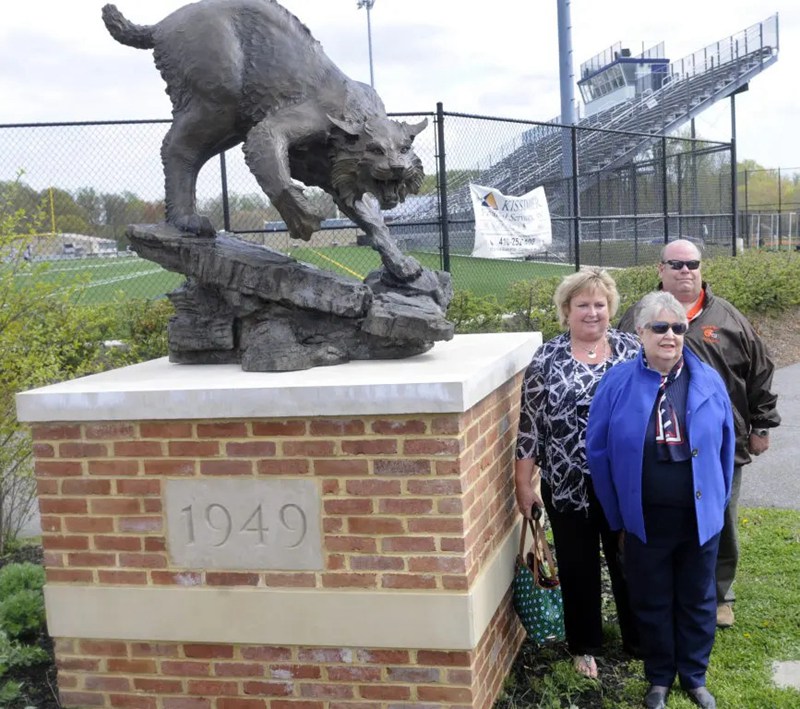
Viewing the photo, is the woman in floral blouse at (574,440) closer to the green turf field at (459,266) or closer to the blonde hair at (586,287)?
the blonde hair at (586,287)

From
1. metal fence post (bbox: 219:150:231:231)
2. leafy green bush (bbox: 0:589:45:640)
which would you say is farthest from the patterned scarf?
metal fence post (bbox: 219:150:231:231)

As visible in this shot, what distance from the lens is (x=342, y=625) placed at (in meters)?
3.48

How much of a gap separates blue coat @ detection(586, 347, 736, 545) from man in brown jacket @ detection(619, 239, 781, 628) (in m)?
0.75

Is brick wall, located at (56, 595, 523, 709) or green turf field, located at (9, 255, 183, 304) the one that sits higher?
green turf field, located at (9, 255, 183, 304)

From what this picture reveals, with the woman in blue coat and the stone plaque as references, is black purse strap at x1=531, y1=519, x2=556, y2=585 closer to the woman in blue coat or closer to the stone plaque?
the woman in blue coat

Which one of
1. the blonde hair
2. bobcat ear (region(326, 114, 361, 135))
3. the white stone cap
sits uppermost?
bobcat ear (region(326, 114, 361, 135))

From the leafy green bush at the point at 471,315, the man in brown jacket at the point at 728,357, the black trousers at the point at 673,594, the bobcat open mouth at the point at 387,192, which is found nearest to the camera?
the black trousers at the point at 673,594

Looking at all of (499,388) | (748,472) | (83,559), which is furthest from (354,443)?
(748,472)

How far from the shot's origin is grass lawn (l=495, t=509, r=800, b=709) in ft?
12.4

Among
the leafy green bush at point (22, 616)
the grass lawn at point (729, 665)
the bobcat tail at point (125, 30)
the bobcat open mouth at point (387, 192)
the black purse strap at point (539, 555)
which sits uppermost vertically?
the bobcat tail at point (125, 30)

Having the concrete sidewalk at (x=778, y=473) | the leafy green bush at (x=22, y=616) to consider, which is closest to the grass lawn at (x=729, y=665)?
the concrete sidewalk at (x=778, y=473)

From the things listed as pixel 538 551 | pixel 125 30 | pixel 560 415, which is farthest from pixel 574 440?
pixel 125 30

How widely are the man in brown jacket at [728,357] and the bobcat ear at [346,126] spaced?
1656 mm

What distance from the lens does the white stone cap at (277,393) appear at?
332 centimetres
